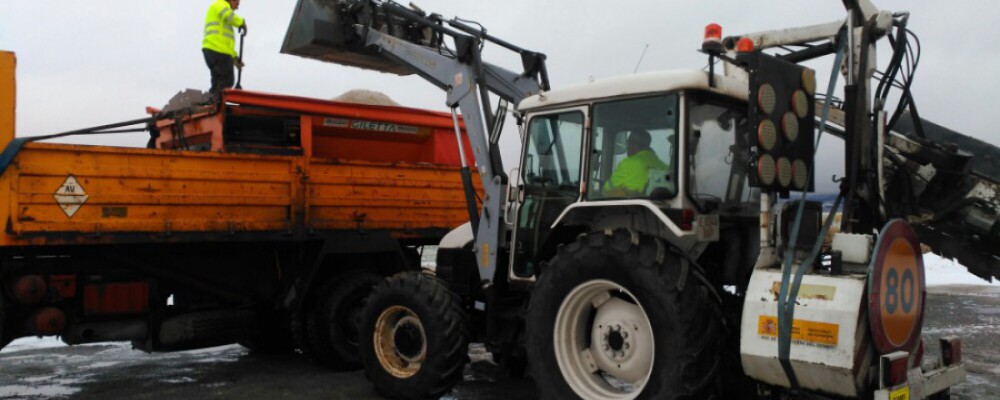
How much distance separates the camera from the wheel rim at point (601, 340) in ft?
15.1

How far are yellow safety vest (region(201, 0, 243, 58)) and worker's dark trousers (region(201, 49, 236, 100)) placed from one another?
53 mm

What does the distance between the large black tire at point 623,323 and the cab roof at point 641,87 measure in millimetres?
909

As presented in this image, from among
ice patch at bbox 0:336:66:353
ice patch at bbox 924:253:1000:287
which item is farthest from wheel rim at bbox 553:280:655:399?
ice patch at bbox 924:253:1000:287

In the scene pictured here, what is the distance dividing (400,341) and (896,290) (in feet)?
11.3

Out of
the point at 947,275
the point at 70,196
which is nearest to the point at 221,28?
the point at 70,196

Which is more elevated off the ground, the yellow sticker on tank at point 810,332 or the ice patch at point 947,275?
the yellow sticker on tank at point 810,332

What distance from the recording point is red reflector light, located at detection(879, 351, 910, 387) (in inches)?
151

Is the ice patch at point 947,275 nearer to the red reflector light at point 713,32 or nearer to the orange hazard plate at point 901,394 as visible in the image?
the orange hazard plate at point 901,394

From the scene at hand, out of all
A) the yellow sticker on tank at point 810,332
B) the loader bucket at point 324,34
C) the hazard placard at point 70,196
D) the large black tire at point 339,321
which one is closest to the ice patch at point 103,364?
the large black tire at point 339,321

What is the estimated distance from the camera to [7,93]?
5.60m

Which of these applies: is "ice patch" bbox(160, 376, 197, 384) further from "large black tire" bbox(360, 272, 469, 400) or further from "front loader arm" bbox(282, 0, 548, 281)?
"front loader arm" bbox(282, 0, 548, 281)

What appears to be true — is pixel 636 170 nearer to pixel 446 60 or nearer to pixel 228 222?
pixel 446 60

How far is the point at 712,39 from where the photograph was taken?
4.37 meters

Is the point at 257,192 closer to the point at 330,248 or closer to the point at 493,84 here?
the point at 330,248
